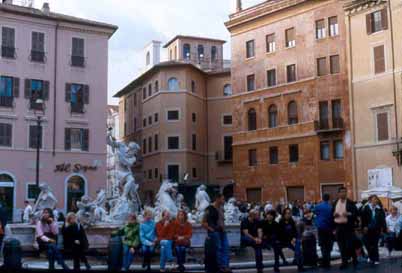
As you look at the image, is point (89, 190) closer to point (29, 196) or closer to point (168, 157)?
point (29, 196)

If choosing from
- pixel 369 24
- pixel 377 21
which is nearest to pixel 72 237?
pixel 377 21

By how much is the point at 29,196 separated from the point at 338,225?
2932cm

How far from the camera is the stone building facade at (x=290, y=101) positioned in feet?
134

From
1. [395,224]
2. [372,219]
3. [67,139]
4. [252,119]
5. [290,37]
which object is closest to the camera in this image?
[372,219]

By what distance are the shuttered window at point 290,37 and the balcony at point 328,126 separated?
6.34 metres

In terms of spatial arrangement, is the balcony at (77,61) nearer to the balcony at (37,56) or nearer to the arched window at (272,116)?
the balcony at (37,56)

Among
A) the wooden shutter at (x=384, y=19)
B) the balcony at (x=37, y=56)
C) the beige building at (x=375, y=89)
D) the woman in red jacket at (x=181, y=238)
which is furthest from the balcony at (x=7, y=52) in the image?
the woman in red jacket at (x=181, y=238)

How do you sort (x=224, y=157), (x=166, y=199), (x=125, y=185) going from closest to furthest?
(x=166, y=199) < (x=125, y=185) < (x=224, y=157)

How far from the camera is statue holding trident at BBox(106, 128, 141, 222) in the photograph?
782 inches

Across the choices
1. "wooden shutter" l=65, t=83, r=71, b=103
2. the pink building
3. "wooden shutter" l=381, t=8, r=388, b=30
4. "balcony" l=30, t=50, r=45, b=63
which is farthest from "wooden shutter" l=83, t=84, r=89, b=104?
"wooden shutter" l=381, t=8, r=388, b=30

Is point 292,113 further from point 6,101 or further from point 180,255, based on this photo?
point 180,255

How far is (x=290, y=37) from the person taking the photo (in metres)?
44.5

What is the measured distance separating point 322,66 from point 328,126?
4150 millimetres

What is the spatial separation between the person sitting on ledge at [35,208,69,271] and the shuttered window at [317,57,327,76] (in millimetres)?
30021
